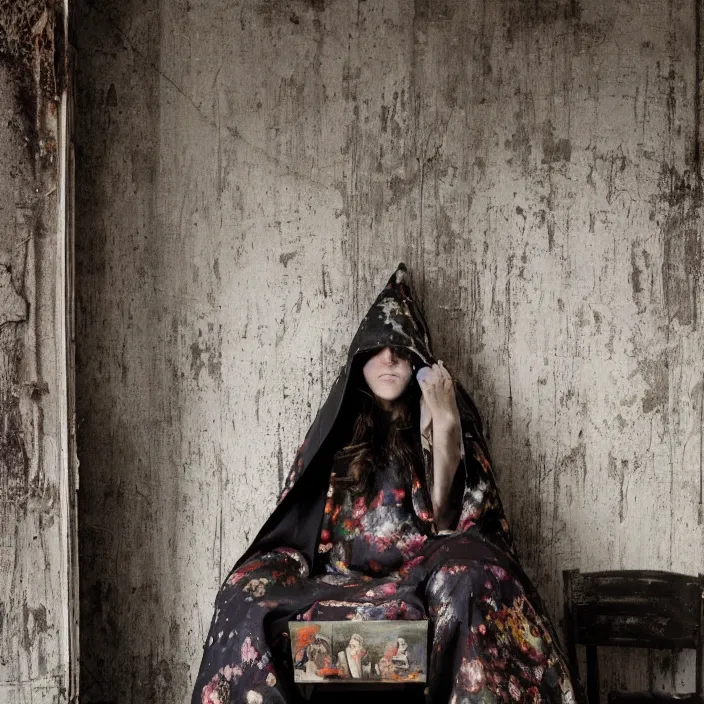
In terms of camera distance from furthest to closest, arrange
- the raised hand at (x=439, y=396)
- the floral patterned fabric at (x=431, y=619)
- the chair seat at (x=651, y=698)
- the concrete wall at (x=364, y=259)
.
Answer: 1. the concrete wall at (x=364, y=259)
2. the chair seat at (x=651, y=698)
3. the raised hand at (x=439, y=396)
4. the floral patterned fabric at (x=431, y=619)

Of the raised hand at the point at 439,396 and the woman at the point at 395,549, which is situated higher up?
the raised hand at the point at 439,396

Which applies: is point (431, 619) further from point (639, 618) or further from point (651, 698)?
point (651, 698)

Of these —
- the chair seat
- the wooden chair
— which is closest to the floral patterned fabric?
the wooden chair

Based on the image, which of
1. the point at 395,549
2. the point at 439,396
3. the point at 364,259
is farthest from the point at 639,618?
the point at 364,259

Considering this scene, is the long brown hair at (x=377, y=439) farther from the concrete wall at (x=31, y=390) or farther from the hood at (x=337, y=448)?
the concrete wall at (x=31, y=390)

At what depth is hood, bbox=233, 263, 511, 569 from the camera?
294cm

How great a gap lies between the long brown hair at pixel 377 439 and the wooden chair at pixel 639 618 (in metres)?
0.90

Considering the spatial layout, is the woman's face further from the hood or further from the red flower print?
the red flower print

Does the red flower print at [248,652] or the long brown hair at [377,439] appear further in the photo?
the long brown hair at [377,439]

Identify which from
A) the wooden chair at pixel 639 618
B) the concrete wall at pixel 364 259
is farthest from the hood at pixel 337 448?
the wooden chair at pixel 639 618

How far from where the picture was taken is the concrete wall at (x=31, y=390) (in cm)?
293

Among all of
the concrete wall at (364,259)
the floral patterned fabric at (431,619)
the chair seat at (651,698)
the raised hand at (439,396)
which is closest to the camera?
the floral patterned fabric at (431,619)

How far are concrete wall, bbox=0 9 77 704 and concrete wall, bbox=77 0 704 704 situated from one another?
41 centimetres

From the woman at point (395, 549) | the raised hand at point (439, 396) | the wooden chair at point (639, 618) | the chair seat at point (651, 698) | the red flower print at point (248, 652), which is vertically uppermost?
the raised hand at point (439, 396)
